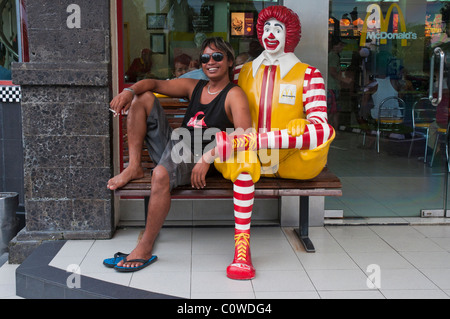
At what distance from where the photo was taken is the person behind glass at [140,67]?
4457 mm

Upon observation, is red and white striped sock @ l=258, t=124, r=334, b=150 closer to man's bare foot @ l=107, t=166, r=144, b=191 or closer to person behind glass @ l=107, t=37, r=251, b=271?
person behind glass @ l=107, t=37, r=251, b=271

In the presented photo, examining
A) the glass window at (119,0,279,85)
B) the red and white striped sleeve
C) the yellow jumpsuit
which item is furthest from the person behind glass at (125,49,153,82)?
the red and white striped sleeve

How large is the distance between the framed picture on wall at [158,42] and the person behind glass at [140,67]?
5cm

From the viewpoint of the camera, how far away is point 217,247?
3973 millimetres

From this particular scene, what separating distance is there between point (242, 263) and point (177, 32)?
6.92 feet

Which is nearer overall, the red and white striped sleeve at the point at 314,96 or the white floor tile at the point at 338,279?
the white floor tile at the point at 338,279

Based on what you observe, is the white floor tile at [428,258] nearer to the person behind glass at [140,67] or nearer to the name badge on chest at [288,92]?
the name badge on chest at [288,92]

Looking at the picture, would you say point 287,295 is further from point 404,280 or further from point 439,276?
point 439,276

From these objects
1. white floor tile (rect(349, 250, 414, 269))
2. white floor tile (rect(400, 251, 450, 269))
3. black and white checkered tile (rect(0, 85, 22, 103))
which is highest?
black and white checkered tile (rect(0, 85, 22, 103))

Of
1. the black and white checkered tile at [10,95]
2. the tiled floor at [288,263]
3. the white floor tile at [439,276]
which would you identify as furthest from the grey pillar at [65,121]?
the white floor tile at [439,276]

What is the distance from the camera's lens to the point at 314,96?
3674 millimetres

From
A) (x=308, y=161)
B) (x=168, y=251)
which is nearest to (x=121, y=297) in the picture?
(x=168, y=251)

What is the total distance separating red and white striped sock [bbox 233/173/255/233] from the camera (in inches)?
134

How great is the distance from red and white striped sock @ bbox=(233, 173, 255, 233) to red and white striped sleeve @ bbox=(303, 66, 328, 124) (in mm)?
634
